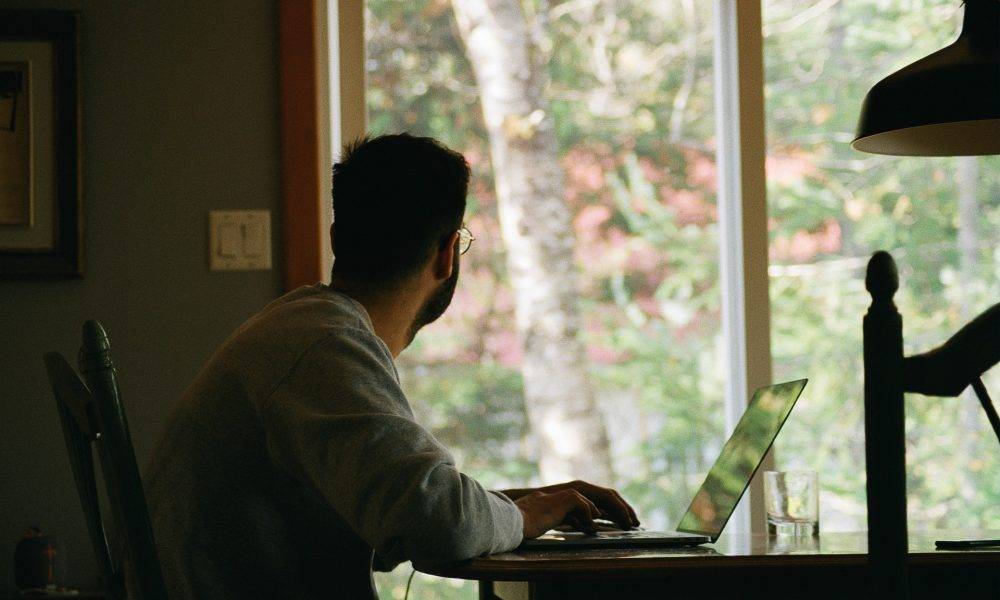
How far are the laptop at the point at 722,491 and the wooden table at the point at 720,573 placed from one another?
0.15 ft

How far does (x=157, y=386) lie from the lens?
2.38 metres

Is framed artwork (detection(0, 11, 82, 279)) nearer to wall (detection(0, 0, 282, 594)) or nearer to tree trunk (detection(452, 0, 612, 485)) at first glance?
wall (detection(0, 0, 282, 594))

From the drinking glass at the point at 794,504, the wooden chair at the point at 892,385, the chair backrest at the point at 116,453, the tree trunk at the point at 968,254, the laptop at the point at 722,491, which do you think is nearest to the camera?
the wooden chair at the point at 892,385

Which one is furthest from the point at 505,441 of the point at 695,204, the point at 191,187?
the point at 191,187

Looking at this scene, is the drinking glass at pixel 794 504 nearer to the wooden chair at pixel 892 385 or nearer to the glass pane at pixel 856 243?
the wooden chair at pixel 892 385

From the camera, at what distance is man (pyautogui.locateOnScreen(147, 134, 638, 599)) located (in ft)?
4.10

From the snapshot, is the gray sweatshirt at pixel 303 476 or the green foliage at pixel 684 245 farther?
the green foliage at pixel 684 245

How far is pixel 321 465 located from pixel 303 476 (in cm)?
9

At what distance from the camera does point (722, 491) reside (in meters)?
1.69

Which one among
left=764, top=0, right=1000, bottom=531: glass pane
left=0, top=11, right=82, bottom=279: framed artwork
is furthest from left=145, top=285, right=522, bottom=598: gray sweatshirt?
left=764, top=0, right=1000, bottom=531: glass pane

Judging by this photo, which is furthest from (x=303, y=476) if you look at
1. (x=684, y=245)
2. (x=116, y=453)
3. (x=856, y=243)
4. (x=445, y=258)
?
(x=856, y=243)

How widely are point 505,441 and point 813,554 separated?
1.32m

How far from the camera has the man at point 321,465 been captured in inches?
49.2

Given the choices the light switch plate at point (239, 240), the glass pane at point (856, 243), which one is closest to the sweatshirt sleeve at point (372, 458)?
the light switch plate at point (239, 240)
